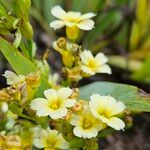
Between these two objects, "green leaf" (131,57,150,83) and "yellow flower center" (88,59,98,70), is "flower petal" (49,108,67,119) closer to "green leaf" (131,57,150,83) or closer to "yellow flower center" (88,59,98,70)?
"yellow flower center" (88,59,98,70)

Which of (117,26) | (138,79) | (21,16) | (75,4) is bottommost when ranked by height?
(138,79)

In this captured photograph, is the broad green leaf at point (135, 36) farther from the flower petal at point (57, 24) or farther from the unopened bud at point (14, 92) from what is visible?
the unopened bud at point (14, 92)

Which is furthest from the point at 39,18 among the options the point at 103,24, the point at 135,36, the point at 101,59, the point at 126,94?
the point at 126,94

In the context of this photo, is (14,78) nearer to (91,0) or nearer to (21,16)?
(21,16)

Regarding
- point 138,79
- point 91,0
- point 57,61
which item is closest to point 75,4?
point 91,0

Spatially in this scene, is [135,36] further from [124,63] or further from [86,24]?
[86,24]

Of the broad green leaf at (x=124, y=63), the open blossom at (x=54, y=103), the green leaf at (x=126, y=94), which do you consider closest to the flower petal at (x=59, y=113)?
the open blossom at (x=54, y=103)
